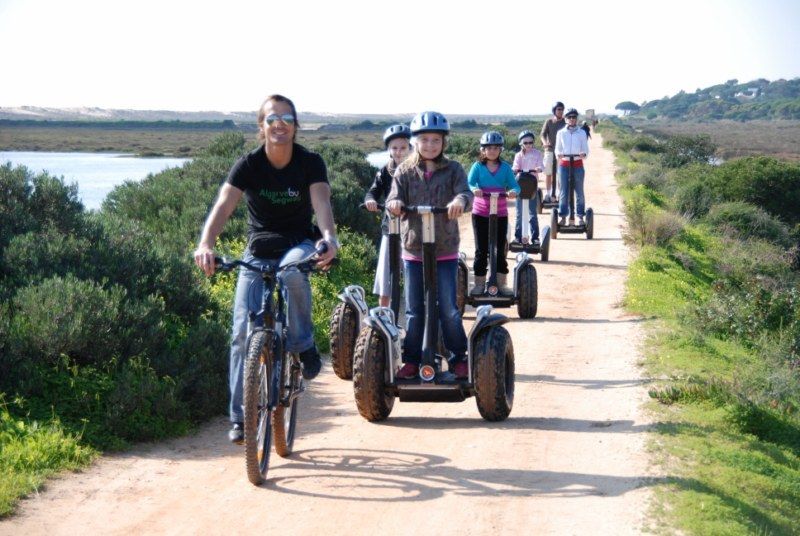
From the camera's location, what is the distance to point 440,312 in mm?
8266

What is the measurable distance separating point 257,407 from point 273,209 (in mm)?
1230

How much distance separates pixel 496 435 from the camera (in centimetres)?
805

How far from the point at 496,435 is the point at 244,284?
2.22m

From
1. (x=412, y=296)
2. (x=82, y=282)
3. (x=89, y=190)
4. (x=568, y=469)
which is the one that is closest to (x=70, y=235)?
(x=82, y=282)

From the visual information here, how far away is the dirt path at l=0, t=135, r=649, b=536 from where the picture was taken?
6.24m

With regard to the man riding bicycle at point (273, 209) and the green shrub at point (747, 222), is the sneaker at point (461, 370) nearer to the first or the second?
the man riding bicycle at point (273, 209)

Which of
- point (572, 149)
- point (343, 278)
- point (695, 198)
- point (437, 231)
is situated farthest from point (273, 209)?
point (695, 198)

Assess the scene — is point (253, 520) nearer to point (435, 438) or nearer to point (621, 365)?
point (435, 438)

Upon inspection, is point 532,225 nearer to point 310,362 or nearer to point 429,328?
point 429,328

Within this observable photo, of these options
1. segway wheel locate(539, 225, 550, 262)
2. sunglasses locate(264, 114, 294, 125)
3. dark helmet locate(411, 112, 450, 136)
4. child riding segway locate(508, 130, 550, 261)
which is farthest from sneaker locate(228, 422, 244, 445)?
segway wheel locate(539, 225, 550, 262)

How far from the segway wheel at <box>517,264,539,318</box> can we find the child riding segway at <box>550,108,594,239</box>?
6860mm

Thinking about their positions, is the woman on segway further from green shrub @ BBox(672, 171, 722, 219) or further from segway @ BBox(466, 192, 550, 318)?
green shrub @ BBox(672, 171, 722, 219)

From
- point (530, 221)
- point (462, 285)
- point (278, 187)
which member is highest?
point (278, 187)

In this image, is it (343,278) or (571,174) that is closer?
(343,278)
